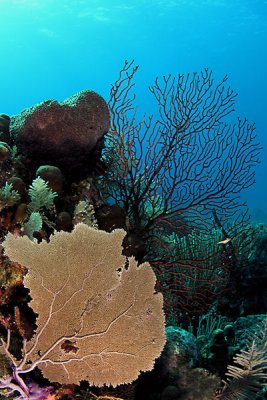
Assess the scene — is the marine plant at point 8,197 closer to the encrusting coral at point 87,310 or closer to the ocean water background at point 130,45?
the encrusting coral at point 87,310

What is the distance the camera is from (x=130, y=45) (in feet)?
349

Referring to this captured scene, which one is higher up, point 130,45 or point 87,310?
point 130,45

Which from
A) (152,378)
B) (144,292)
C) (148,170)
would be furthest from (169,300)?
(144,292)

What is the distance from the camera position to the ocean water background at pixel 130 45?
240ft

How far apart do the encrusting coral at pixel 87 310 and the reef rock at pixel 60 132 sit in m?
2.22

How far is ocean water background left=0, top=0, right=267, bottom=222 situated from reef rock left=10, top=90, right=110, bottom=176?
57.6 meters

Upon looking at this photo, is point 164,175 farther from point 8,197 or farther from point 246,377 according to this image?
point 246,377

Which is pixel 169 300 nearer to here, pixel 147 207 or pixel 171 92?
pixel 147 207

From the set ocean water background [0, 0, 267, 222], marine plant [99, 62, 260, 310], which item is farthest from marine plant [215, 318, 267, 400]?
ocean water background [0, 0, 267, 222]

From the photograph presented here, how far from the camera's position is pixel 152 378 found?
11.9 ft

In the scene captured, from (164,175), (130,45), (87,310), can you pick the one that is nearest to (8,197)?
(87,310)

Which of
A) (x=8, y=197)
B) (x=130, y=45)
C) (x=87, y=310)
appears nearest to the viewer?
(x=87, y=310)

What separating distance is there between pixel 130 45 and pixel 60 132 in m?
113

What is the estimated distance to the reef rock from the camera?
175 inches
